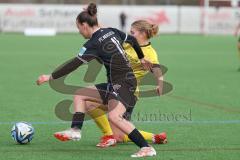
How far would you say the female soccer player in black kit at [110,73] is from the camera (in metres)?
7.00

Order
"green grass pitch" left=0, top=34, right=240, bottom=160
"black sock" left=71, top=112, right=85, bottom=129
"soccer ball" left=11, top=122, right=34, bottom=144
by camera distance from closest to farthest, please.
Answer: "green grass pitch" left=0, top=34, right=240, bottom=160, "black sock" left=71, top=112, right=85, bottom=129, "soccer ball" left=11, top=122, right=34, bottom=144

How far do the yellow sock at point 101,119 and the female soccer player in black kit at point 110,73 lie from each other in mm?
192

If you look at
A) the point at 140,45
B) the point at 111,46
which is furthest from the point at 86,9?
the point at 140,45

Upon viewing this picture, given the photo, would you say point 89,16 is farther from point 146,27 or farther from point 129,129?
point 129,129

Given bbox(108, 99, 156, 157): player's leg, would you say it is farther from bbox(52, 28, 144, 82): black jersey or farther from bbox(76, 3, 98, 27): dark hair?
bbox(76, 3, 98, 27): dark hair

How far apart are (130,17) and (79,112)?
39.7 meters

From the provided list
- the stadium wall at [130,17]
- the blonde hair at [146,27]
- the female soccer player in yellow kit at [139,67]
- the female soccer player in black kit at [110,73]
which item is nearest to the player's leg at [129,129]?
the female soccer player in black kit at [110,73]

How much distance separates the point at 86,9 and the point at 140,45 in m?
1.09

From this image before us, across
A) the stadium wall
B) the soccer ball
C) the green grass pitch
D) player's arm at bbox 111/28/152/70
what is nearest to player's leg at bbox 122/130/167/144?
the green grass pitch

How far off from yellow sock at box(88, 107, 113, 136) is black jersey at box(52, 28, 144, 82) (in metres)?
0.52

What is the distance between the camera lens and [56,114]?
1009 centimetres

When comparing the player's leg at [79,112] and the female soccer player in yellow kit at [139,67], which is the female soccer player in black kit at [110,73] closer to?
the player's leg at [79,112]

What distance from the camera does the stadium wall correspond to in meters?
44.0

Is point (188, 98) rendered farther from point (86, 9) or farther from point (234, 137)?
point (86, 9)
